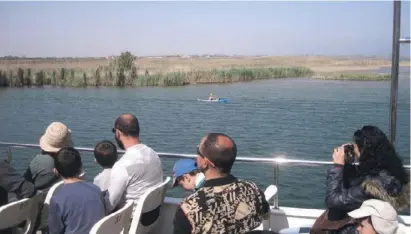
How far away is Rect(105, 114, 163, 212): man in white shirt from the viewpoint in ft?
9.63

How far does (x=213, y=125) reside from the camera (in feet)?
72.9

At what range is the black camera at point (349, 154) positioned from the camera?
2518 millimetres

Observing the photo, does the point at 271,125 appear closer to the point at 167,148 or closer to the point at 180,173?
the point at 167,148

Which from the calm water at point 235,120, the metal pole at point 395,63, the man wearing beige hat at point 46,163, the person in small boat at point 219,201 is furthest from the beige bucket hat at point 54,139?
the calm water at point 235,120

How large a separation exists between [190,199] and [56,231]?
1043mm

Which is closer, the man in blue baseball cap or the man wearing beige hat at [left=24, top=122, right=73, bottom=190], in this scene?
the man in blue baseball cap

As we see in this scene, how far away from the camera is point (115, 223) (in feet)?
8.08

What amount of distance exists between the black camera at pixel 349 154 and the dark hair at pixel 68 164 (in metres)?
1.47

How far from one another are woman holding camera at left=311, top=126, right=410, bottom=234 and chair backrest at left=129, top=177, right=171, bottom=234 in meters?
0.93

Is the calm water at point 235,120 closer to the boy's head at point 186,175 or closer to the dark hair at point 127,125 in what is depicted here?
the dark hair at point 127,125

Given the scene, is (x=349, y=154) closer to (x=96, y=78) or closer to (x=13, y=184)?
(x=13, y=184)

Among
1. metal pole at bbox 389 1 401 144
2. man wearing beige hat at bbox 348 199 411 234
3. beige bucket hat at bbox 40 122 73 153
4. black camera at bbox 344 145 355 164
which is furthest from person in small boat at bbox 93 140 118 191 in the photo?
metal pole at bbox 389 1 401 144

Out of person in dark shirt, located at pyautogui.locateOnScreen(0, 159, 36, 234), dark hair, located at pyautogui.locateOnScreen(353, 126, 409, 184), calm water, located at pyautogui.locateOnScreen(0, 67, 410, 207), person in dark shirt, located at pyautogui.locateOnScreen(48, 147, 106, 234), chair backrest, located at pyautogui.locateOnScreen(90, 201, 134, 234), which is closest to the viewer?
chair backrest, located at pyautogui.locateOnScreen(90, 201, 134, 234)

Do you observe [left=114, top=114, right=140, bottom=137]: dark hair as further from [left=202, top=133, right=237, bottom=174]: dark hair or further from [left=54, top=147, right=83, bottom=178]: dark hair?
[left=202, top=133, right=237, bottom=174]: dark hair
